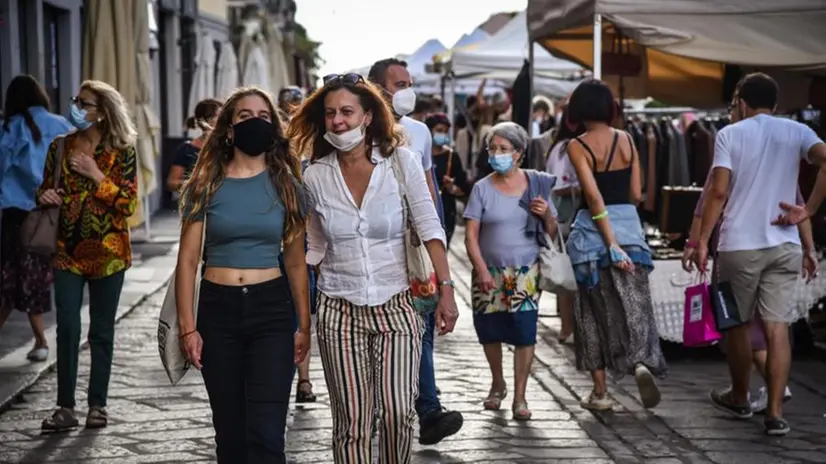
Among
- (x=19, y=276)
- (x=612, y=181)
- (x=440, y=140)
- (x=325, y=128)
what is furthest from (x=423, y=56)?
(x=325, y=128)

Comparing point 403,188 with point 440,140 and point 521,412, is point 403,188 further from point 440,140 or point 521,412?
point 440,140

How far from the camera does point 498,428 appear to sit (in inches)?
318

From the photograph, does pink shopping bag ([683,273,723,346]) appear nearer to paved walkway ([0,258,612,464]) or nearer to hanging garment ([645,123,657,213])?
paved walkway ([0,258,612,464])

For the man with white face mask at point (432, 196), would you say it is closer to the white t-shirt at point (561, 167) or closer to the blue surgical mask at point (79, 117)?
the blue surgical mask at point (79, 117)

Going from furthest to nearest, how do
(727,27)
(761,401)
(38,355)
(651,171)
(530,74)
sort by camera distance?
(530,74), (651,171), (727,27), (38,355), (761,401)

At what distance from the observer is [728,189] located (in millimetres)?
8188

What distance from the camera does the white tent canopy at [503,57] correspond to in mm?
24484

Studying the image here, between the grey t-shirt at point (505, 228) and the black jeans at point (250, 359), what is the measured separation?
299cm

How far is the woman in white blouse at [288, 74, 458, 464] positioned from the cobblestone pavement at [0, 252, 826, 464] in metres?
1.65

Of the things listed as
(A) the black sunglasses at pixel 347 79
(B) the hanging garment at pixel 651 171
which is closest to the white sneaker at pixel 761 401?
(A) the black sunglasses at pixel 347 79

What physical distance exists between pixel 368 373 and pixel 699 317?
10.7 feet

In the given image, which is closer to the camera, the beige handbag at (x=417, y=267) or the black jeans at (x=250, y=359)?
the black jeans at (x=250, y=359)

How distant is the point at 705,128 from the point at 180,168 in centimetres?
625

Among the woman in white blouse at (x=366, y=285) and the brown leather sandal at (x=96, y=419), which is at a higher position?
the woman in white blouse at (x=366, y=285)
